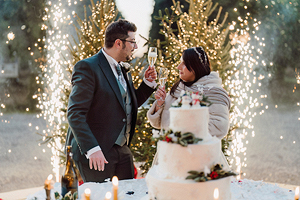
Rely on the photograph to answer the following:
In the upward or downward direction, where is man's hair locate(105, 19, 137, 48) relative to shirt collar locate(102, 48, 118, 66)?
upward

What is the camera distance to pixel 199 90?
2.46 metres

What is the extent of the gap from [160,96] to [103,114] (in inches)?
18.9

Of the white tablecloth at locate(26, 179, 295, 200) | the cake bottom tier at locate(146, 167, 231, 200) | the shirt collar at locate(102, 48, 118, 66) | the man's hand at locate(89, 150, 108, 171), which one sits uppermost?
the shirt collar at locate(102, 48, 118, 66)

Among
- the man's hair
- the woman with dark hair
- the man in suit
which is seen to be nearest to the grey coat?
the woman with dark hair

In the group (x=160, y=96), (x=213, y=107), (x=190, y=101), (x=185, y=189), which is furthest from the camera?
(x=160, y=96)

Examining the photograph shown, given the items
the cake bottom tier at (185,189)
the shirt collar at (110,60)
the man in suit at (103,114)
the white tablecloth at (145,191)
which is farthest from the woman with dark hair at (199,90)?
the cake bottom tier at (185,189)

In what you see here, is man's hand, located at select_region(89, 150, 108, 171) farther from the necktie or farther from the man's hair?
the man's hair

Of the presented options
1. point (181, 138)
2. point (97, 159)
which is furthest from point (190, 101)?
point (97, 159)

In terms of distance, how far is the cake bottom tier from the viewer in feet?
5.62

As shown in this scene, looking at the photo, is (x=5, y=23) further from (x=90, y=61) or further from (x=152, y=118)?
(x=152, y=118)

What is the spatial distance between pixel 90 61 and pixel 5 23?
147 inches

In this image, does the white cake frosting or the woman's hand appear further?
the woman's hand

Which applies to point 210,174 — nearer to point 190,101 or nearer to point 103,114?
point 190,101

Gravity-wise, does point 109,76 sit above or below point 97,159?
above
